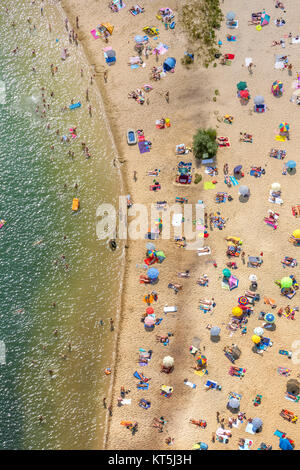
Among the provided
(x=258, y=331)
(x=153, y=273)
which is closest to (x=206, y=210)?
(x=153, y=273)

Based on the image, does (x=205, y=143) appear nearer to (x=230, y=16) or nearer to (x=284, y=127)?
(x=284, y=127)

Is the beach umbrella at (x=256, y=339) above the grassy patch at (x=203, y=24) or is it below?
below

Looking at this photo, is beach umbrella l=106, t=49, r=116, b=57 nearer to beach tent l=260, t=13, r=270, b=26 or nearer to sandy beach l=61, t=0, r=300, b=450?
sandy beach l=61, t=0, r=300, b=450

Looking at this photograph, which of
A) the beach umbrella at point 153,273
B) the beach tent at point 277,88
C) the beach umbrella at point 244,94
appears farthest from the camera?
the beach tent at point 277,88

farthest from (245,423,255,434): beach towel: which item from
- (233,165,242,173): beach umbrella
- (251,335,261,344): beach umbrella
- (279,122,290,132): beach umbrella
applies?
(279,122,290,132): beach umbrella

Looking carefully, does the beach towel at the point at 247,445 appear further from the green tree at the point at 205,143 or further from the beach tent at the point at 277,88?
the beach tent at the point at 277,88

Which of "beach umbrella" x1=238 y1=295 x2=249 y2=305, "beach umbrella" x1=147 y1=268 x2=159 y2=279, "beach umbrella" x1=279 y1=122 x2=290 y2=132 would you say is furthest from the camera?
"beach umbrella" x1=279 y1=122 x2=290 y2=132

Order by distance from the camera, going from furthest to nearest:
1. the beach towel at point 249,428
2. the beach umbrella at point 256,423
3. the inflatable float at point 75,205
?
1. the inflatable float at point 75,205
2. the beach towel at point 249,428
3. the beach umbrella at point 256,423

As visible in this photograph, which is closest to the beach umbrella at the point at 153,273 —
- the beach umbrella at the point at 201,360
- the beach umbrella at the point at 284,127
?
the beach umbrella at the point at 201,360
